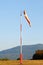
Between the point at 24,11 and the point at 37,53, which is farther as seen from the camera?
the point at 37,53

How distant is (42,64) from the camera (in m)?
17.8

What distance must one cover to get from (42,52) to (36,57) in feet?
2.57

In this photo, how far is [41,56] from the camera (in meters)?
26.0

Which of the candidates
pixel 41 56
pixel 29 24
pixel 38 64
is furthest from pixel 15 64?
pixel 41 56

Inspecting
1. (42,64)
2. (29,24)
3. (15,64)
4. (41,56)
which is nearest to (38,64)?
(42,64)

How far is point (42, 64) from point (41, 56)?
325 inches

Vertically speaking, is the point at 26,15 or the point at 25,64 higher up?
the point at 26,15

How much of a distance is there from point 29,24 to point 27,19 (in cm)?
42

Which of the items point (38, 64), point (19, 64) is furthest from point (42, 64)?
point (19, 64)

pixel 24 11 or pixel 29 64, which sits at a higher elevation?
pixel 24 11

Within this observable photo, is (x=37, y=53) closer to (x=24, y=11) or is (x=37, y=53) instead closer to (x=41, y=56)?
(x=41, y=56)

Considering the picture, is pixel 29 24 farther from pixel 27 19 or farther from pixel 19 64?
pixel 19 64

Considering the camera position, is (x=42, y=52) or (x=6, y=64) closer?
(x=6, y=64)

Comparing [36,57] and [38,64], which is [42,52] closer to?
[36,57]
